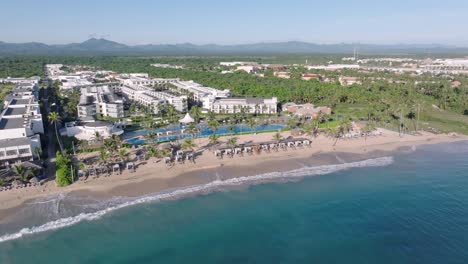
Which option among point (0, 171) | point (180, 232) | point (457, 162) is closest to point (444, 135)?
point (457, 162)

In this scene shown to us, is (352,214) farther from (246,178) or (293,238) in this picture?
(246,178)

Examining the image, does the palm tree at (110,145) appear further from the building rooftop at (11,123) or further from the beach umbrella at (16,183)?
the building rooftop at (11,123)

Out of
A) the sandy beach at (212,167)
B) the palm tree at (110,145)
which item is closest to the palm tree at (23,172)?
the sandy beach at (212,167)

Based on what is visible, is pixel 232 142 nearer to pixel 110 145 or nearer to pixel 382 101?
pixel 110 145

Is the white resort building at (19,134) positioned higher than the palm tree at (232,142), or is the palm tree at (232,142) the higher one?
the white resort building at (19,134)

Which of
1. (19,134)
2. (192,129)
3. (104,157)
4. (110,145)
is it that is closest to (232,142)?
(192,129)

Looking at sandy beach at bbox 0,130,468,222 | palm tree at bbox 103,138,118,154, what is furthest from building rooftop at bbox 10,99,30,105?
sandy beach at bbox 0,130,468,222
